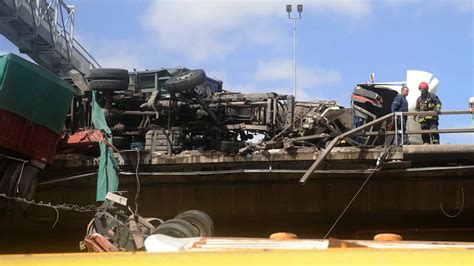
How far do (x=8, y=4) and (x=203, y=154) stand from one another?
9.70 m

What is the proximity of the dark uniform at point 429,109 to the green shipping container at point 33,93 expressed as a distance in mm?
6918

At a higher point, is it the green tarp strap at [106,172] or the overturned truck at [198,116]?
the overturned truck at [198,116]

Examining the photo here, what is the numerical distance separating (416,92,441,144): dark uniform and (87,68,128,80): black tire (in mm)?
6234

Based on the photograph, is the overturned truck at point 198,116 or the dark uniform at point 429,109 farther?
the overturned truck at point 198,116

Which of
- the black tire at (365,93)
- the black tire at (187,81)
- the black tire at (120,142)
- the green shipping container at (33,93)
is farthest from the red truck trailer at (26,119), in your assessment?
the black tire at (365,93)

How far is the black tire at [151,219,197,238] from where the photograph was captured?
259 inches

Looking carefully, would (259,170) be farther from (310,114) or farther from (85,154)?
(85,154)

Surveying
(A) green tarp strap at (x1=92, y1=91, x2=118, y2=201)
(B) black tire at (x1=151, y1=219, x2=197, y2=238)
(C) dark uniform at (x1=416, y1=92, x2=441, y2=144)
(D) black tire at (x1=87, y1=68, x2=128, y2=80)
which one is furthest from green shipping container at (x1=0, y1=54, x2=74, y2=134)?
(C) dark uniform at (x1=416, y1=92, x2=441, y2=144)

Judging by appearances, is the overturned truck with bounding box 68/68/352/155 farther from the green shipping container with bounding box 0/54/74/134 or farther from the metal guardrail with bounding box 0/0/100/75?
the metal guardrail with bounding box 0/0/100/75

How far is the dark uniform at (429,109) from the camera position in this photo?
1107cm

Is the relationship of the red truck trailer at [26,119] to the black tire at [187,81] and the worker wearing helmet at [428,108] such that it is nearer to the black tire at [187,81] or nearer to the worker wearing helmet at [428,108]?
the black tire at [187,81]

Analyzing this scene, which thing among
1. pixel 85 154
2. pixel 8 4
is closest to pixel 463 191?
pixel 85 154

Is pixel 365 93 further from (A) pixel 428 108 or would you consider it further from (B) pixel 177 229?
(B) pixel 177 229

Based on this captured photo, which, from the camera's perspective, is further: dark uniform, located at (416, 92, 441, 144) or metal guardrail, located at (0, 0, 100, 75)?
metal guardrail, located at (0, 0, 100, 75)
